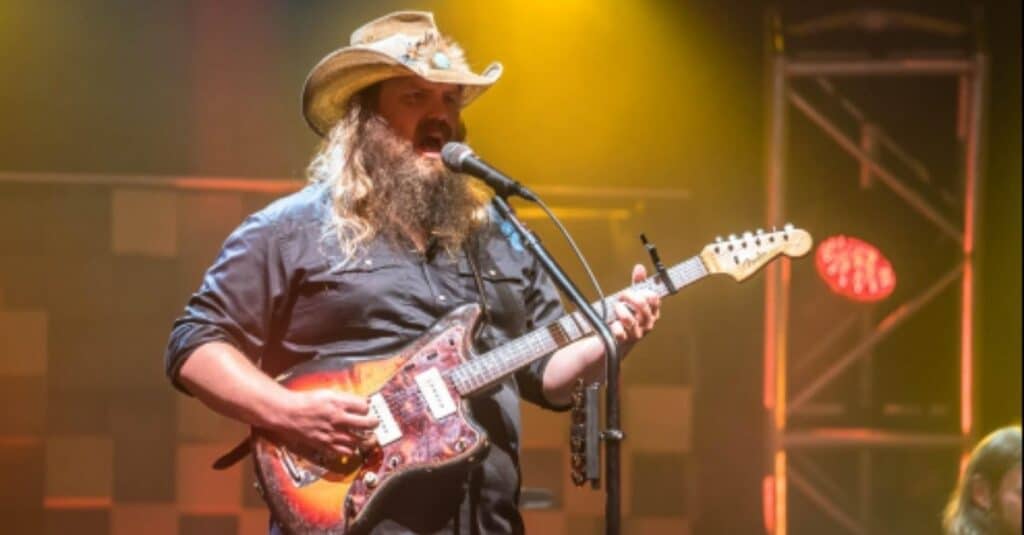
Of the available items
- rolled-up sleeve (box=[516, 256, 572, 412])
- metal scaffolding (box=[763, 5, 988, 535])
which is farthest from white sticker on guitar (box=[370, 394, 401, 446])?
metal scaffolding (box=[763, 5, 988, 535])

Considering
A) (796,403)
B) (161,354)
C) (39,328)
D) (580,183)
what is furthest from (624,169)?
(39,328)

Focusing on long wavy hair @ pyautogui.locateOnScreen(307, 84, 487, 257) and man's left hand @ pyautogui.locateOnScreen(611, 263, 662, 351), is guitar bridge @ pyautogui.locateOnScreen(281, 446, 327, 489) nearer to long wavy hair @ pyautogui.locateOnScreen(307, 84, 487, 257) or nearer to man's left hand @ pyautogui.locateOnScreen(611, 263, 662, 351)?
long wavy hair @ pyautogui.locateOnScreen(307, 84, 487, 257)

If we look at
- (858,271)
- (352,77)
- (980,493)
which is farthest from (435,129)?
(858,271)

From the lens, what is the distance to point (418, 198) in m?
2.87

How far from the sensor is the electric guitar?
2.58 m

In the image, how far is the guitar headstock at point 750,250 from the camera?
2.91m

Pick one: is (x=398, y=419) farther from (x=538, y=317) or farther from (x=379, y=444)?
(x=538, y=317)

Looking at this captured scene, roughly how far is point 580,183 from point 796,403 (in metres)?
1.26

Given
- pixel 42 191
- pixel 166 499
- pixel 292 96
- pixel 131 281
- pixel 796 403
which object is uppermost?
pixel 292 96

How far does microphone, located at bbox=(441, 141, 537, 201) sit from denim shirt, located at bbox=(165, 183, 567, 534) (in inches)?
15.5

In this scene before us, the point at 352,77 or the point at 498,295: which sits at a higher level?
the point at 352,77

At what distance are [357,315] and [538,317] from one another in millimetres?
436

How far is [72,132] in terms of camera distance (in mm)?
5031

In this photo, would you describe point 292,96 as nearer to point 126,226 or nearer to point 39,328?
point 126,226
